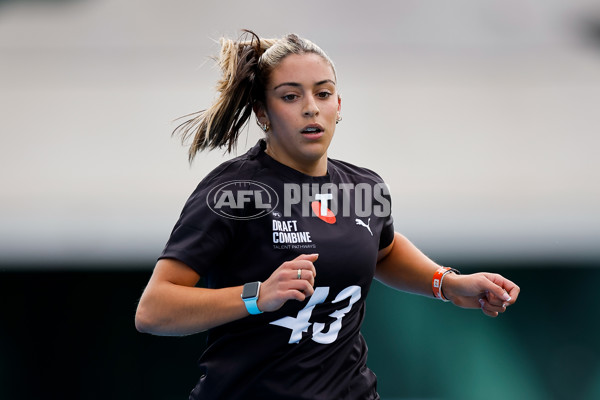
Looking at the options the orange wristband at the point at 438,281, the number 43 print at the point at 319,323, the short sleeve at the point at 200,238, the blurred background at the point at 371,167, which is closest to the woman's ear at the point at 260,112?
the short sleeve at the point at 200,238

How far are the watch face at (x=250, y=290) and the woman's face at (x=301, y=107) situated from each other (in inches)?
18.6

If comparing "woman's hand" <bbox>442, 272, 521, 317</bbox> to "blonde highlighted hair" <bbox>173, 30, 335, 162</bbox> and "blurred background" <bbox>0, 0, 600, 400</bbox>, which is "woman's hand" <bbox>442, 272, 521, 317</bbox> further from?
"blurred background" <bbox>0, 0, 600, 400</bbox>

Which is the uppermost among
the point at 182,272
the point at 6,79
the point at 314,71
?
the point at 6,79

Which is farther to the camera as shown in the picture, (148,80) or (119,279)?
(148,80)

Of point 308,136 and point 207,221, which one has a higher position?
point 308,136

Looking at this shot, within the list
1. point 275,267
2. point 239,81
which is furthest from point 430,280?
point 239,81

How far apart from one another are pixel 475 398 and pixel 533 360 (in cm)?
38

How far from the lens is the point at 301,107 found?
2.04 m

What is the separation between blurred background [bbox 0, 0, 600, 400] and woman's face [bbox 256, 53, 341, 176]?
6.47ft

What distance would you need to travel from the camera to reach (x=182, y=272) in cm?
182

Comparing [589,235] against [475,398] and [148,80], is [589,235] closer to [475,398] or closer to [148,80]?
[475,398]

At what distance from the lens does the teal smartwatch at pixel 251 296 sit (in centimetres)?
172

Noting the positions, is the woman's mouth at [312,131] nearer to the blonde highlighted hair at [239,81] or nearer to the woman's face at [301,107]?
the woman's face at [301,107]

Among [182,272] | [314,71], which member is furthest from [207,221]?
[314,71]
